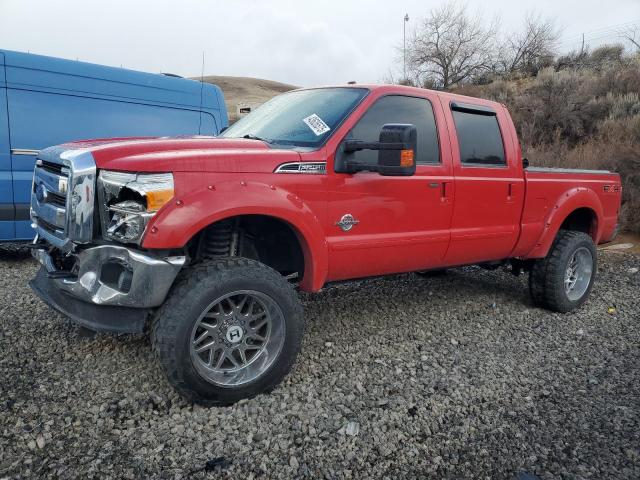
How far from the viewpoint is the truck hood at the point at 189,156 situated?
103 inches

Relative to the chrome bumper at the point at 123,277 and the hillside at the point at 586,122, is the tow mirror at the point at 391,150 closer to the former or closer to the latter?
the chrome bumper at the point at 123,277

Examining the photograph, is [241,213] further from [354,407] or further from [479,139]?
[479,139]

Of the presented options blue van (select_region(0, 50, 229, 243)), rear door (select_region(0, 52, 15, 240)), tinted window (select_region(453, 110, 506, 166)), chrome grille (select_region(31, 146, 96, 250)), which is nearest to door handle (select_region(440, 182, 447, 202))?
tinted window (select_region(453, 110, 506, 166))

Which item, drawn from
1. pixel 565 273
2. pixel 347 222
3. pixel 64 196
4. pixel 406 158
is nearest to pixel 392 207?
pixel 347 222

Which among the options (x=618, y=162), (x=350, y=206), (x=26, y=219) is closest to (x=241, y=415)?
(x=350, y=206)

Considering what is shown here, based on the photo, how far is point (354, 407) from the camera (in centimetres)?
291

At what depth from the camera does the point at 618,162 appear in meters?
8.95

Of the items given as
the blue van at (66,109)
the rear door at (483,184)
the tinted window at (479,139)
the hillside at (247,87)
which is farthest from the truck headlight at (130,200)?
the hillside at (247,87)

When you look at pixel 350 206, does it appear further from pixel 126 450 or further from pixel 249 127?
pixel 126 450

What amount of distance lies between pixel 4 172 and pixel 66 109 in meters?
1.04

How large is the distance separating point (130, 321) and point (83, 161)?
89 centimetres

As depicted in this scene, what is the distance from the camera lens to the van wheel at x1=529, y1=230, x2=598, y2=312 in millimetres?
4758

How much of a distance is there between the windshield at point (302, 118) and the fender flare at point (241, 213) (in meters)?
0.55

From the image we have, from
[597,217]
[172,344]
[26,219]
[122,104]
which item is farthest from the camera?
[122,104]
